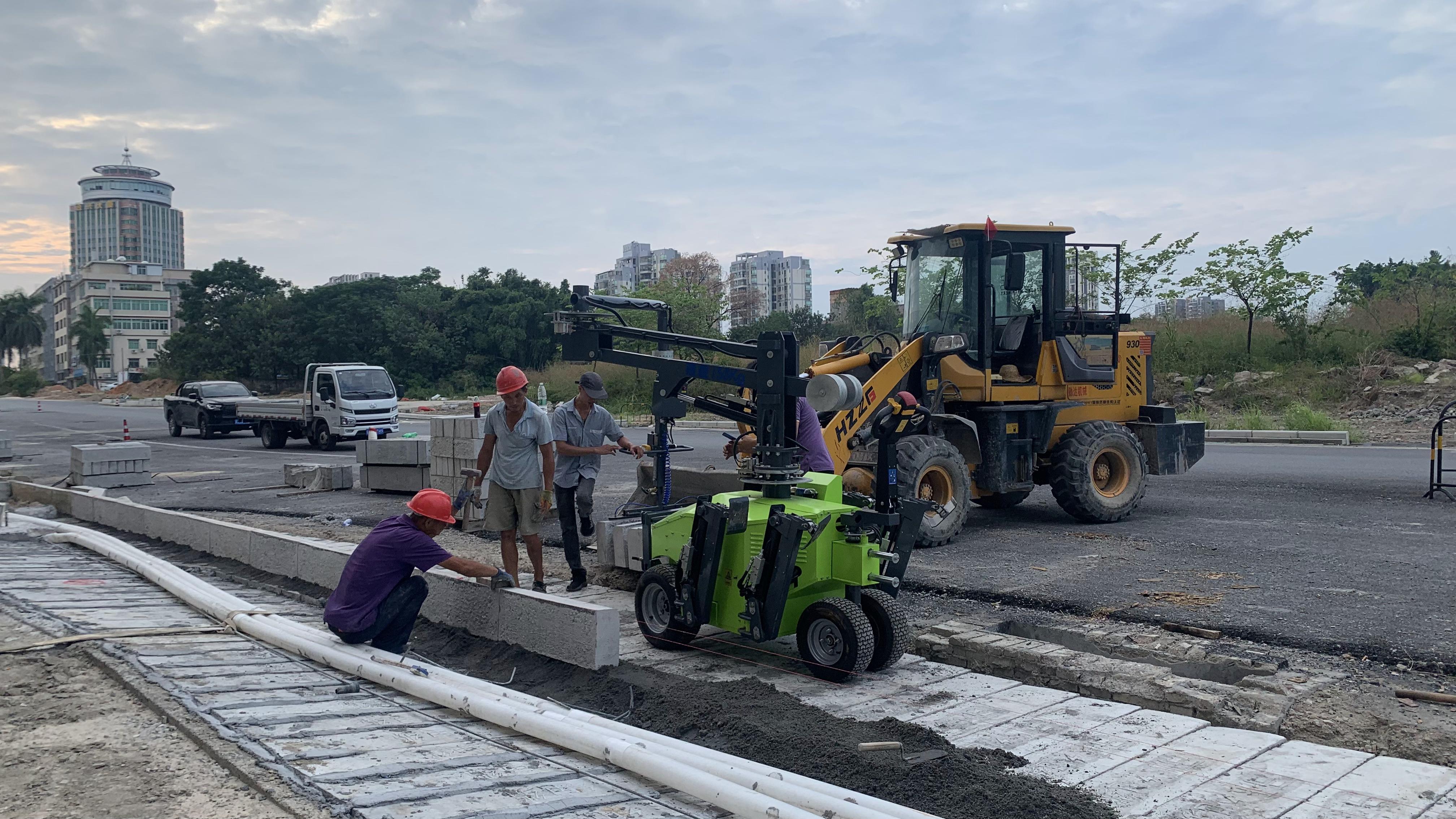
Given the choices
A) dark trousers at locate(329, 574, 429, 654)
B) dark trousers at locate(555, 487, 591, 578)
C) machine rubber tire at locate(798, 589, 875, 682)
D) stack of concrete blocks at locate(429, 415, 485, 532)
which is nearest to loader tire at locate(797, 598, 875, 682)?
machine rubber tire at locate(798, 589, 875, 682)

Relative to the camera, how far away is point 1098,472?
37.8 ft

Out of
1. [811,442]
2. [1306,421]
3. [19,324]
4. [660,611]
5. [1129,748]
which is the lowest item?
[1129,748]

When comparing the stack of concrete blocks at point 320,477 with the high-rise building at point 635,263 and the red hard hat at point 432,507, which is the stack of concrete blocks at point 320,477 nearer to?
the red hard hat at point 432,507

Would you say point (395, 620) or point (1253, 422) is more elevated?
point (1253, 422)

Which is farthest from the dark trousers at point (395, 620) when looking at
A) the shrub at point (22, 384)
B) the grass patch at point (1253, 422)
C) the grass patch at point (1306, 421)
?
the shrub at point (22, 384)

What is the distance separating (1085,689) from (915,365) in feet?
18.2

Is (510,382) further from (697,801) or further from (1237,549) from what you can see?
(1237,549)

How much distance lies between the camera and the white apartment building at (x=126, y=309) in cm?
11775

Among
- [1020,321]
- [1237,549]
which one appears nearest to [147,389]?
[1020,321]

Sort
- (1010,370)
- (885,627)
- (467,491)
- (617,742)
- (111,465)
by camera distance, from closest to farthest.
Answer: (617,742)
(885,627)
(467,491)
(1010,370)
(111,465)

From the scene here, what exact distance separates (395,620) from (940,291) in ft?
23.3

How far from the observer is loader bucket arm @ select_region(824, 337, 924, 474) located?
975 cm

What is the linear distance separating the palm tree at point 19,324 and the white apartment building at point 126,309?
3.55 meters

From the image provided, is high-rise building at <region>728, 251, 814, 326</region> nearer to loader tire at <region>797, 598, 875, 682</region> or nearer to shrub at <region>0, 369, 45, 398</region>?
shrub at <region>0, 369, 45, 398</region>
